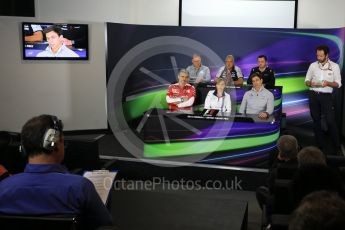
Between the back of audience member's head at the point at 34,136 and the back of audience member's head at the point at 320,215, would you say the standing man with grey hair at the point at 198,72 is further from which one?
the back of audience member's head at the point at 320,215

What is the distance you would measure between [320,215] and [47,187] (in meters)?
1.20

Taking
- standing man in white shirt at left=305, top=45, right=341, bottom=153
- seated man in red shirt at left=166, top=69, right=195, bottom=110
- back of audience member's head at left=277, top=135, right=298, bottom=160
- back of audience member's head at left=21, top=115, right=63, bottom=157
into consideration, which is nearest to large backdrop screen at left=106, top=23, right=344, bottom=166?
standing man in white shirt at left=305, top=45, right=341, bottom=153

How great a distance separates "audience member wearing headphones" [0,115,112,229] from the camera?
1848 millimetres

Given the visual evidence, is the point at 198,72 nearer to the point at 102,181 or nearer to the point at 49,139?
the point at 102,181

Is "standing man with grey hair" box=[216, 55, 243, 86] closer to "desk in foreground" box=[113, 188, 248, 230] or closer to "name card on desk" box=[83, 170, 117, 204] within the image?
"desk in foreground" box=[113, 188, 248, 230]

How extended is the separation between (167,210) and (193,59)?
4.88 metres

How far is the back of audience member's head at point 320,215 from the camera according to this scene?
1027mm

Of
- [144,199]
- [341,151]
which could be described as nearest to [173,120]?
[144,199]

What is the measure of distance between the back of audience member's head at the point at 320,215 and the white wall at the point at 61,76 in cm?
677

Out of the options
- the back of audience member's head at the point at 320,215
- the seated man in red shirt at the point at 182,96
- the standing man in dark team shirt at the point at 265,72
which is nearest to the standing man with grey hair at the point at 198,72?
the standing man in dark team shirt at the point at 265,72

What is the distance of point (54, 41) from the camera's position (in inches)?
287

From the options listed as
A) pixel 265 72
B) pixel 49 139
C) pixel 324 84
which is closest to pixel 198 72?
pixel 265 72

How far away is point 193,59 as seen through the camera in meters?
7.55

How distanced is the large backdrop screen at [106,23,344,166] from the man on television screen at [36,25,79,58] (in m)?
0.74
